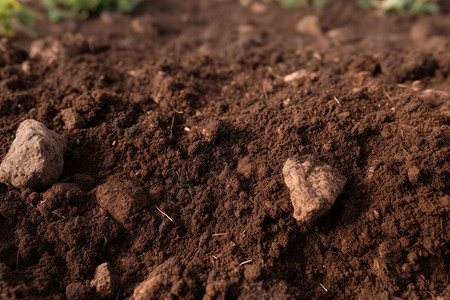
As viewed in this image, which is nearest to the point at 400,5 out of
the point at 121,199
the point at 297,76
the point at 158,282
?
the point at 297,76

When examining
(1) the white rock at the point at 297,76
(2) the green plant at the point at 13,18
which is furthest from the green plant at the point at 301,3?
(2) the green plant at the point at 13,18

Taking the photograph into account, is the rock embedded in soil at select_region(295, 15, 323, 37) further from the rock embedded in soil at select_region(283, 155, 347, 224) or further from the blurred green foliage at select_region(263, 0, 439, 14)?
the rock embedded in soil at select_region(283, 155, 347, 224)

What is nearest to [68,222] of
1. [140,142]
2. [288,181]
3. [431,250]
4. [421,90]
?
[140,142]

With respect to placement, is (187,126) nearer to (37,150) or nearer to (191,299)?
(37,150)

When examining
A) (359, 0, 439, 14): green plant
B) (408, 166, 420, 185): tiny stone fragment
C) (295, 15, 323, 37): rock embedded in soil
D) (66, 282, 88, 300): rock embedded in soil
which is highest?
(408, 166, 420, 185): tiny stone fragment

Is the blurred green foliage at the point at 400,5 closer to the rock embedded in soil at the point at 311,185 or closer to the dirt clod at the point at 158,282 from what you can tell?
the rock embedded in soil at the point at 311,185

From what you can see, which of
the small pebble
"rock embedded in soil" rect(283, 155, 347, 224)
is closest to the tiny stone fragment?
"rock embedded in soil" rect(283, 155, 347, 224)
